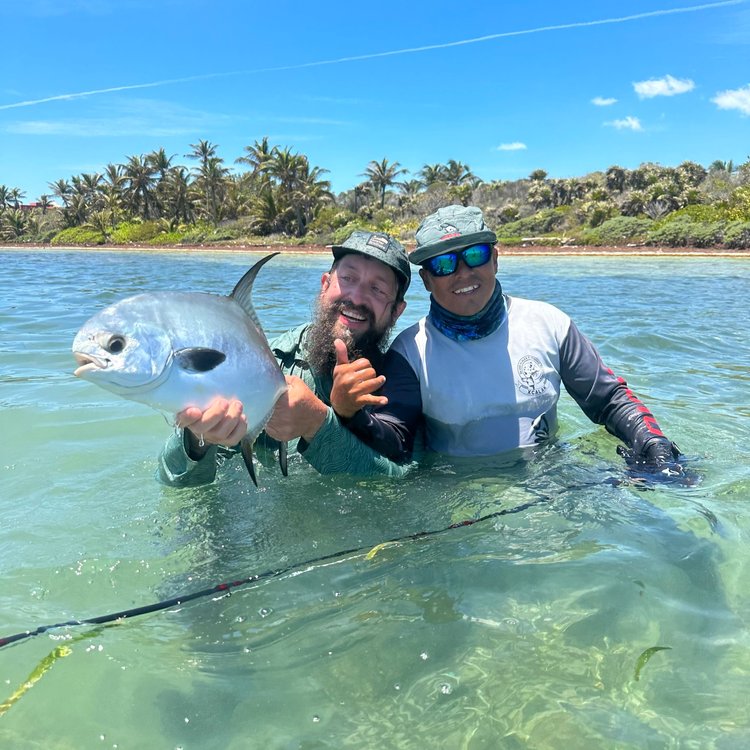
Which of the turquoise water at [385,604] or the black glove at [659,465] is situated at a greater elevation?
the black glove at [659,465]

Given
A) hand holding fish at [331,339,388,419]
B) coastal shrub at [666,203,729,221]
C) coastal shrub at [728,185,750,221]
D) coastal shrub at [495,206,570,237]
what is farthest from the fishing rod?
coastal shrub at [495,206,570,237]

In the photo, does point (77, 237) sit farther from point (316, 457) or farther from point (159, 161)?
point (316, 457)

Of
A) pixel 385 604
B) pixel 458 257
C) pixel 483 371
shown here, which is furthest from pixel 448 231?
pixel 385 604

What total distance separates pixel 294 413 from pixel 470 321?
1667 millimetres

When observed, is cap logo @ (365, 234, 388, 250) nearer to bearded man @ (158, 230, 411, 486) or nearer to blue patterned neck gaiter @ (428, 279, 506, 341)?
bearded man @ (158, 230, 411, 486)

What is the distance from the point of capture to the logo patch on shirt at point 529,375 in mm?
3922

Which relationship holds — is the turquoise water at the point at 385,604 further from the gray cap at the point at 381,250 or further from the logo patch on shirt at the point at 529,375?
the gray cap at the point at 381,250

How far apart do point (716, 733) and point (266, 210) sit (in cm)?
5867

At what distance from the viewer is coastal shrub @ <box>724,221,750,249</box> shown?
3522 cm

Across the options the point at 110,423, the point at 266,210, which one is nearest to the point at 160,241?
the point at 266,210

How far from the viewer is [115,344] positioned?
1.75 metres

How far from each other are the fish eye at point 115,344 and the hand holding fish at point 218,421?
11.1 inches

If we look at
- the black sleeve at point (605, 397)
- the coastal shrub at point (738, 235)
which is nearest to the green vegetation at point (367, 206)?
the coastal shrub at point (738, 235)

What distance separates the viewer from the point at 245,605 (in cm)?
283
